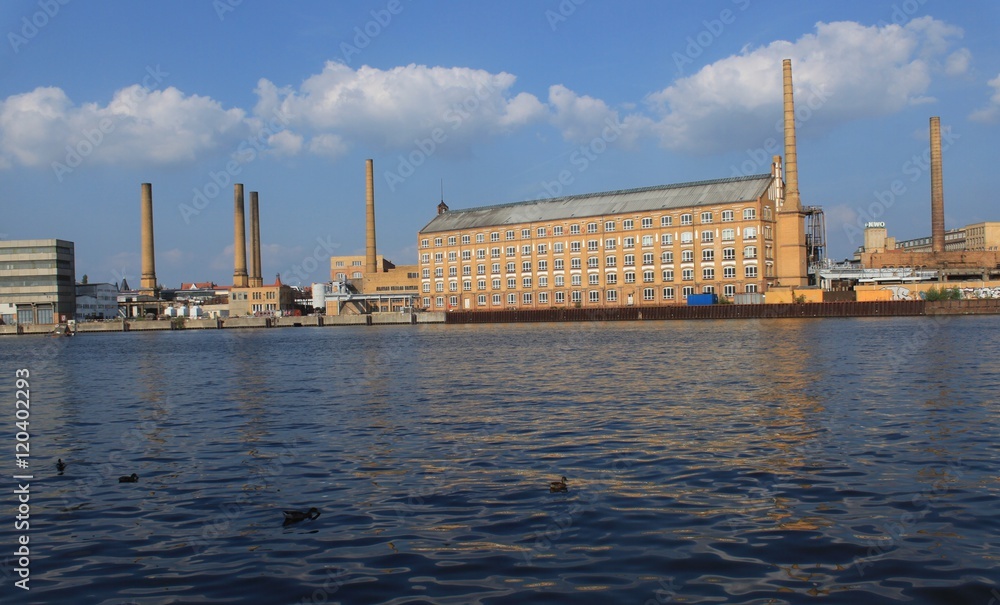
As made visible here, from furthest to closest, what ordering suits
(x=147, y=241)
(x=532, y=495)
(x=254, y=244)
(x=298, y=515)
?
1. (x=254, y=244)
2. (x=147, y=241)
3. (x=532, y=495)
4. (x=298, y=515)

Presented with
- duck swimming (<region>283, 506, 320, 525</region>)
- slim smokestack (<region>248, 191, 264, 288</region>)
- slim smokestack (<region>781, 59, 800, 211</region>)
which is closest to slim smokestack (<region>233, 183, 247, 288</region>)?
slim smokestack (<region>248, 191, 264, 288</region>)

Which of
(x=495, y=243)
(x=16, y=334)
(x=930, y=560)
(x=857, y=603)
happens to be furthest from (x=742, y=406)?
(x=16, y=334)

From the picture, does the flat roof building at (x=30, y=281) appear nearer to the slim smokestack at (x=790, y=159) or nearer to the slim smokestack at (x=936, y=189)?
the slim smokestack at (x=790, y=159)

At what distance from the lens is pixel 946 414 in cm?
A: 1950

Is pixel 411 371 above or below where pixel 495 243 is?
below

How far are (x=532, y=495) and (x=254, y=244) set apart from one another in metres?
146

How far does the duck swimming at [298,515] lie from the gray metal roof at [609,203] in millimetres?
101970

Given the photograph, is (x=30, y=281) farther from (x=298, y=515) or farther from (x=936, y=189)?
(x=298, y=515)

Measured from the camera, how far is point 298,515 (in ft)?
38.8

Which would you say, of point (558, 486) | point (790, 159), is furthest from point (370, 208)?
point (558, 486)

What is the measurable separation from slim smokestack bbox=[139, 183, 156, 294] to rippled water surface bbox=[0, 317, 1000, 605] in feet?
406

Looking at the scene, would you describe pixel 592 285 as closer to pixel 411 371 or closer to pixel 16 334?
pixel 411 371

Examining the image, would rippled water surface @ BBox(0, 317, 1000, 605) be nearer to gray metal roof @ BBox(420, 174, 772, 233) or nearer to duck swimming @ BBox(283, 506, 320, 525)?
duck swimming @ BBox(283, 506, 320, 525)

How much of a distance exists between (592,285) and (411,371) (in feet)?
276
